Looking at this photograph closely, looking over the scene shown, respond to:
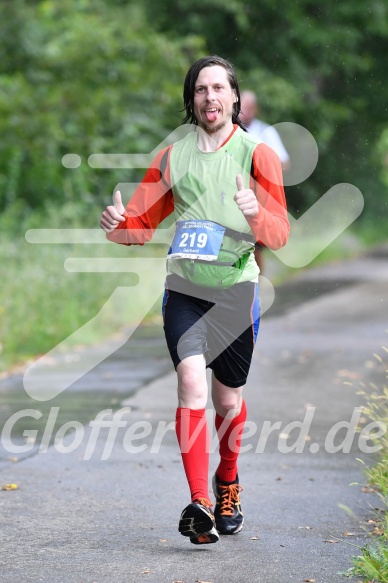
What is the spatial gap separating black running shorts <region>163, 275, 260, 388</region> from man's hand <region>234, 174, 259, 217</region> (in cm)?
57

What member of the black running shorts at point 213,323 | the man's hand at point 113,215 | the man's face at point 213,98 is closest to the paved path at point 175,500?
the black running shorts at point 213,323

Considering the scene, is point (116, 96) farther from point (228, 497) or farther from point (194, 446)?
point (194, 446)

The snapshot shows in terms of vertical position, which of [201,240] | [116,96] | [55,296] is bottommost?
[201,240]

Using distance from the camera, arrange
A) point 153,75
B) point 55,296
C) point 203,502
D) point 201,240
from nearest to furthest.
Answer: point 203,502
point 201,240
point 55,296
point 153,75

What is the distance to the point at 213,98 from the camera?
218 inches

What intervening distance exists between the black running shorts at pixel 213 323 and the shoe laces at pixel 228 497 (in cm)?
51

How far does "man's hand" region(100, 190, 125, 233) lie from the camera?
5531 mm

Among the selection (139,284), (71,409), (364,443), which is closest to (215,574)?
(364,443)

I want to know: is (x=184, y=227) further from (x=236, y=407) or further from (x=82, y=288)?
(x=82, y=288)

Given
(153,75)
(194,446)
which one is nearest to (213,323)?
(194,446)

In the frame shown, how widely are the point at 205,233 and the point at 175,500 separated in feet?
5.46

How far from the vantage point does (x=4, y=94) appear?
18.1 metres

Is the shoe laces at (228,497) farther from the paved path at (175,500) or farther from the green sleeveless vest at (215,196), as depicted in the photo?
the green sleeveless vest at (215,196)

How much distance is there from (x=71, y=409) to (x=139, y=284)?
20.6ft
